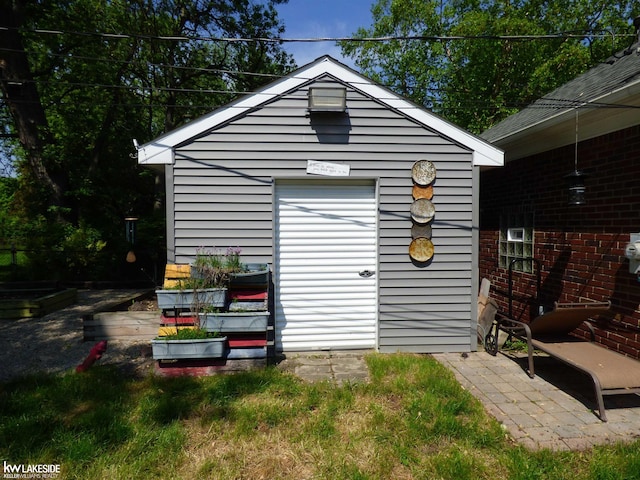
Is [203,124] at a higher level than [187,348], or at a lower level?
higher

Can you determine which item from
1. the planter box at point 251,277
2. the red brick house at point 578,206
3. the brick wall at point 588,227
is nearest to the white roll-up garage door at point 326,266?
the planter box at point 251,277

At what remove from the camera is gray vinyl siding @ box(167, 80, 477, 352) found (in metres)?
4.51

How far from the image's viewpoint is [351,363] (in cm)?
441

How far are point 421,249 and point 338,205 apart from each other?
131 cm

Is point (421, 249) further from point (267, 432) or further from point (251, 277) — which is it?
point (267, 432)

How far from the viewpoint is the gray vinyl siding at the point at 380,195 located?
14.8 feet

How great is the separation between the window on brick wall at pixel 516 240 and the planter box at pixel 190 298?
4925 mm

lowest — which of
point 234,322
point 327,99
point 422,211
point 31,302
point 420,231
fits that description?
point 31,302

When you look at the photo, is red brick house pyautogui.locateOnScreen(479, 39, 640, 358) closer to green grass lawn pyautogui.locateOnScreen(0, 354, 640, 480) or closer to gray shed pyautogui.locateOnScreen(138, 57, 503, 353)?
gray shed pyautogui.locateOnScreen(138, 57, 503, 353)

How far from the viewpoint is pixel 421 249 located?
15.4 ft

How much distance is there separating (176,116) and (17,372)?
12720 millimetres

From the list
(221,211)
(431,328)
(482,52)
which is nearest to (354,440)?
(431,328)

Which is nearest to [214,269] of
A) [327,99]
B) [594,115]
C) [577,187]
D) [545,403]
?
[327,99]

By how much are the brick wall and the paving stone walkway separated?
0.78 m
